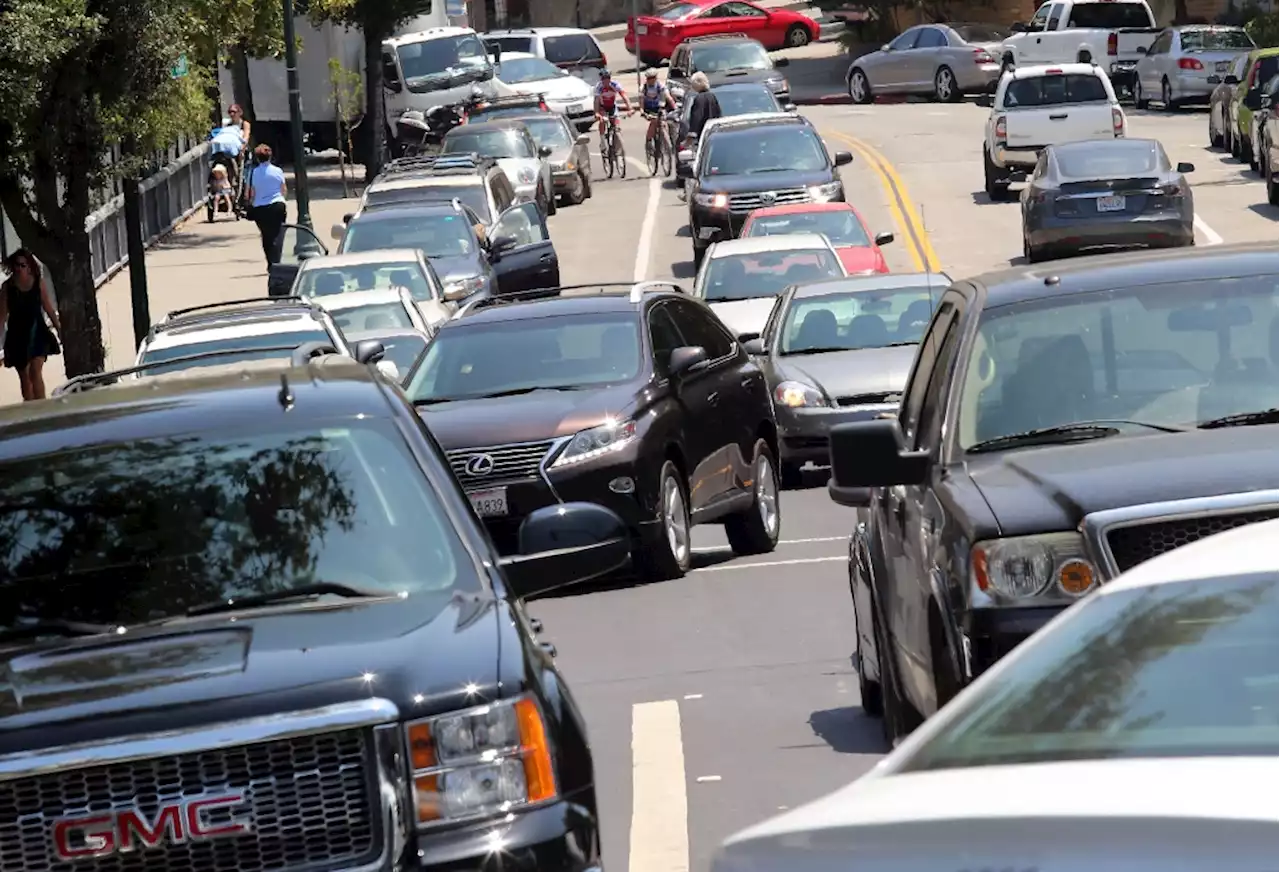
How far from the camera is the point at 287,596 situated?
5.96m

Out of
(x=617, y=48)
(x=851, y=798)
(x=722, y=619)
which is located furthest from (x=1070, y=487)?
(x=617, y=48)

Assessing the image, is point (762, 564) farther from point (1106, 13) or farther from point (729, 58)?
point (1106, 13)

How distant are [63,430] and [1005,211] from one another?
32.4 metres

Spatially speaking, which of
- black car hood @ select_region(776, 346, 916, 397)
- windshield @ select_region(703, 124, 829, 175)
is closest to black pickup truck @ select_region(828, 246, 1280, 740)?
black car hood @ select_region(776, 346, 916, 397)

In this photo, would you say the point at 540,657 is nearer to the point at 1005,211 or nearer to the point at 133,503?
the point at 133,503

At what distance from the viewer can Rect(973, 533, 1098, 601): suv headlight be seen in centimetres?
698

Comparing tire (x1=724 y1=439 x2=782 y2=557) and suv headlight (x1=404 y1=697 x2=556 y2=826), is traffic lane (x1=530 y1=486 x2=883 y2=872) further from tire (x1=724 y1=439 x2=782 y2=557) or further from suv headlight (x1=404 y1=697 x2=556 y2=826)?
suv headlight (x1=404 y1=697 x2=556 y2=826)

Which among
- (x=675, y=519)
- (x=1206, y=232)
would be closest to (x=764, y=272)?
(x=1206, y=232)

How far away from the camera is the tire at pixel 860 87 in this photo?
185 feet

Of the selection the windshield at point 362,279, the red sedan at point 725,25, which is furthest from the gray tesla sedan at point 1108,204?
the red sedan at point 725,25

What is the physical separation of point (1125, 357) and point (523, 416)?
22.7 feet

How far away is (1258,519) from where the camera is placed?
22.0ft

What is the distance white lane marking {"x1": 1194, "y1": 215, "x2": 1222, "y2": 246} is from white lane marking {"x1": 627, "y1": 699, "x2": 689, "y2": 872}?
2340cm

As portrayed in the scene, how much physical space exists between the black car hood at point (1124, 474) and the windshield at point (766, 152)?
26662mm
